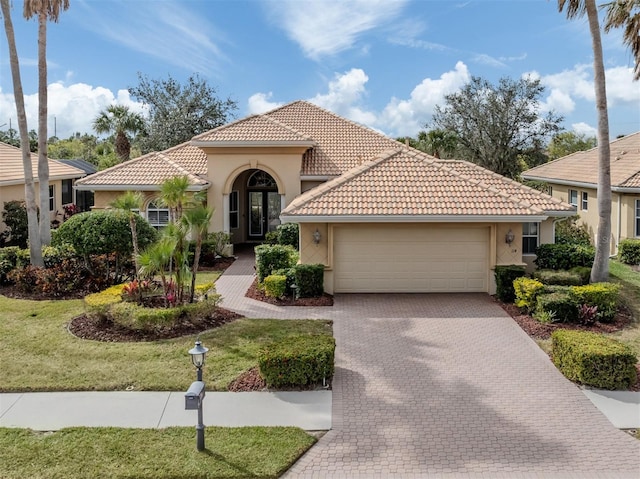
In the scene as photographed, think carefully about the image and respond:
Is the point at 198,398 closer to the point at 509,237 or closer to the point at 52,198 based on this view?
the point at 509,237

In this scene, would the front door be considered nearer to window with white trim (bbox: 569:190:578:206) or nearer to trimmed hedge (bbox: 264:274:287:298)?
trimmed hedge (bbox: 264:274:287:298)

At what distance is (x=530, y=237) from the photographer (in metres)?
18.9

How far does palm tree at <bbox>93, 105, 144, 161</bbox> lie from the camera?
39.3m

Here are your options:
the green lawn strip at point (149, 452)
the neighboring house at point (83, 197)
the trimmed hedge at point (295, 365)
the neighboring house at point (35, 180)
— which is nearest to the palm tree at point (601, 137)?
the trimmed hedge at point (295, 365)

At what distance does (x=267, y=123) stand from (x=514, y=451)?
19.2m

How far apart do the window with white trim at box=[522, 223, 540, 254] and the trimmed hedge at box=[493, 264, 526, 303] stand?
2790 mm

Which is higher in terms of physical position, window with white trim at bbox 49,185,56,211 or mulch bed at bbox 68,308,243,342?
window with white trim at bbox 49,185,56,211

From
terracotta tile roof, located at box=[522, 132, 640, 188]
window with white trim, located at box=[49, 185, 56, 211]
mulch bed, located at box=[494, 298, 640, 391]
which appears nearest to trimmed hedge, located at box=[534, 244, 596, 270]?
mulch bed, located at box=[494, 298, 640, 391]

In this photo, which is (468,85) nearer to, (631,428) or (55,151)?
(631,428)

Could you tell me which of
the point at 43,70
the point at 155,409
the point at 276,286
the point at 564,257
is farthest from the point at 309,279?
the point at 43,70

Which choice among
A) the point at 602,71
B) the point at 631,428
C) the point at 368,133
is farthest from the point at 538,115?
the point at 631,428

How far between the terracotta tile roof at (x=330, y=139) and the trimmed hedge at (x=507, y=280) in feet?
32.0

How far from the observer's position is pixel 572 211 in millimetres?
18125

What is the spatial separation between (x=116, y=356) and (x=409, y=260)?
8.93m
